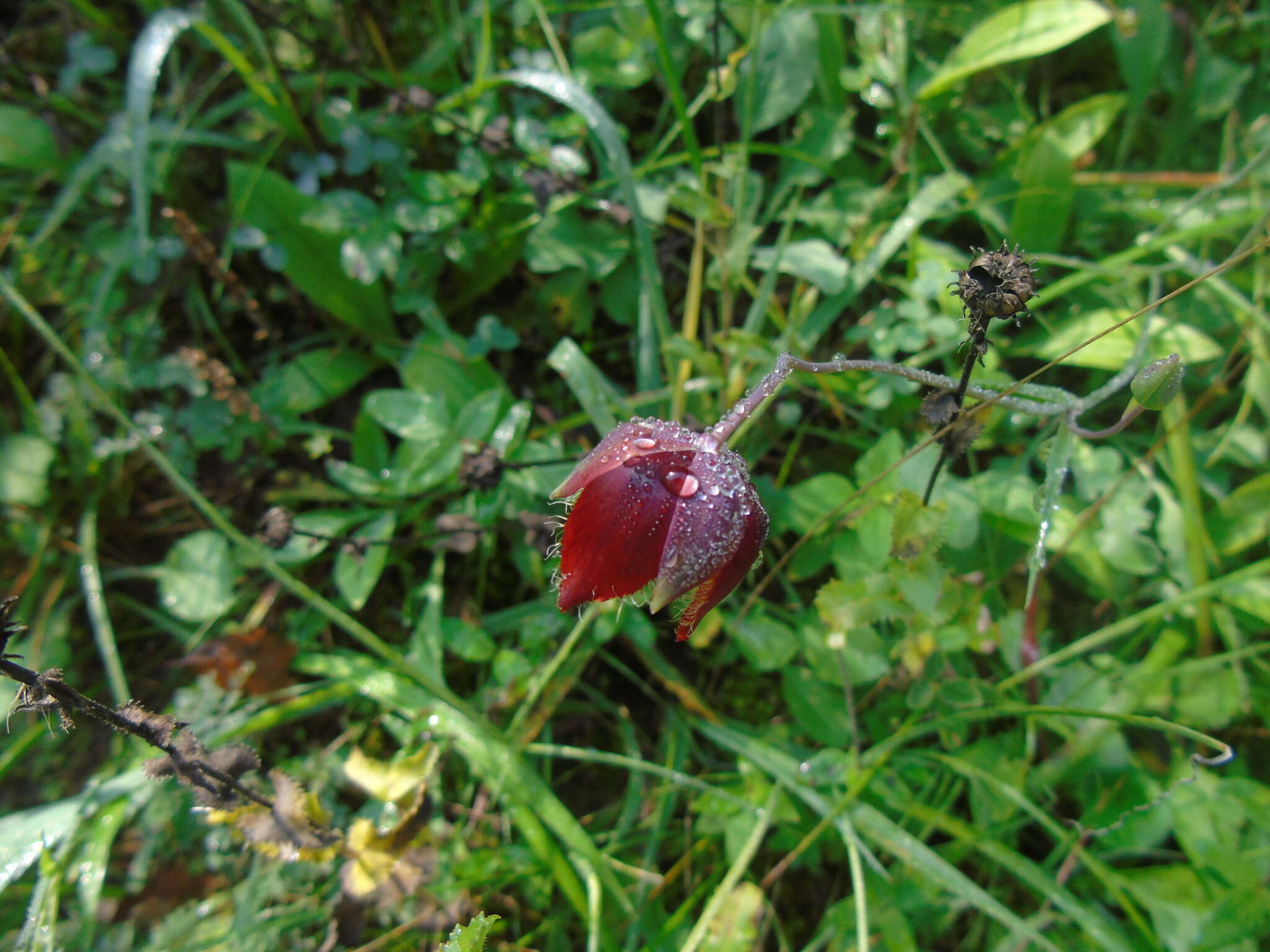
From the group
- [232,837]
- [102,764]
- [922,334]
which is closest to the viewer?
[232,837]

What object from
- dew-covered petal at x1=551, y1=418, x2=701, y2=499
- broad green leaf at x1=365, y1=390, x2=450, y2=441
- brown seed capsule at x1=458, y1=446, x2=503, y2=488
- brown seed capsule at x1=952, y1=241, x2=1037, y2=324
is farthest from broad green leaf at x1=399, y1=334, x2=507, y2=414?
brown seed capsule at x1=952, y1=241, x2=1037, y2=324

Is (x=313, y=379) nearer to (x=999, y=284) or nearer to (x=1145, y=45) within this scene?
(x=999, y=284)

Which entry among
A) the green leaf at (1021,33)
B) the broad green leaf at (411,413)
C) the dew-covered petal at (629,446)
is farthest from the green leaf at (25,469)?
the green leaf at (1021,33)

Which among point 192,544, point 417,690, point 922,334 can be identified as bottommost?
point 417,690

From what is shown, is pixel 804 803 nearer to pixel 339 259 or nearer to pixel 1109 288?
pixel 1109 288

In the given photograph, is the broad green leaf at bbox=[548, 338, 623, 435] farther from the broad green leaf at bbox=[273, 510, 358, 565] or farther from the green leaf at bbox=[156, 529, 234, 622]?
the green leaf at bbox=[156, 529, 234, 622]

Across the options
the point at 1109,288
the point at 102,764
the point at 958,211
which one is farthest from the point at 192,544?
the point at 1109,288

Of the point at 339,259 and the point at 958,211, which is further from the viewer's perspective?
the point at 339,259
